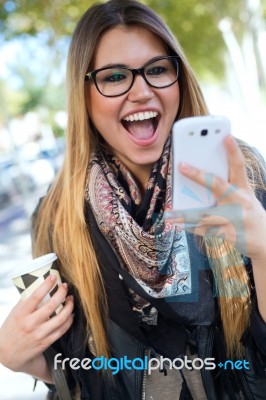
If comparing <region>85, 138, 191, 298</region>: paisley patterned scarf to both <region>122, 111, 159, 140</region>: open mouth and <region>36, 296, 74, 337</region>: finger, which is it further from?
<region>36, 296, 74, 337</region>: finger

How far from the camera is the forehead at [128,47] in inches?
45.9

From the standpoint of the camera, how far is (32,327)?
108 cm

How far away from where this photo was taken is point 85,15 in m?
1.29

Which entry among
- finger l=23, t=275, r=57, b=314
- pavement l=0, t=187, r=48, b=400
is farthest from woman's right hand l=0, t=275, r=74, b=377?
pavement l=0, t=187, r=48, b=400

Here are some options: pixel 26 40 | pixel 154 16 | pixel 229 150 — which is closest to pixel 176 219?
pixel 229 150

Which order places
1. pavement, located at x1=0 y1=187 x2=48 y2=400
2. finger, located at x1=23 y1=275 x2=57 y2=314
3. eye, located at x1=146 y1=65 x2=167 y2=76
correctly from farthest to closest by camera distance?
pavement, located at x1=0 y1=187 x2=48 y2=400, eye, located at x1=146 y1=65 x2=167 y2=76, finger, located at x1=23 y1=275 x2=57 y2=314

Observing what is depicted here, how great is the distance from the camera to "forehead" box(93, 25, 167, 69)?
3.83ft

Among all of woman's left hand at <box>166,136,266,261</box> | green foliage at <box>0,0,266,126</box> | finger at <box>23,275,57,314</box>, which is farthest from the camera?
green foliage at <box>0,0,266,126</box>

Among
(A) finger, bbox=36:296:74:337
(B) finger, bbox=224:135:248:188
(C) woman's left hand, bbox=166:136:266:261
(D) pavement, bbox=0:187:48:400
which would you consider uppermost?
(B) finger, bbox=224:135:248:188

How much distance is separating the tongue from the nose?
9 cm

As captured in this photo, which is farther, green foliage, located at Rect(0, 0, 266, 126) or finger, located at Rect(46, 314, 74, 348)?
green foliage, located at Rect(0, 0, 266, 126)

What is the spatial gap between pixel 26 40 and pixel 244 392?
6314 mm

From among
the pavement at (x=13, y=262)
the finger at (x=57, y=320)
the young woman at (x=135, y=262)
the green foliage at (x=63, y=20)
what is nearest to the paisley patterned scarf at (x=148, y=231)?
the young woman at (x=135, y=262)

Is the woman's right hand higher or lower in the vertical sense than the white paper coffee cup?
lower
